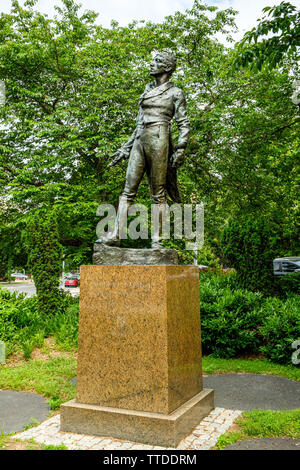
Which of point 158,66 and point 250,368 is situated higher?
point 158,66

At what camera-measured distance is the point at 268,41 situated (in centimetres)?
690

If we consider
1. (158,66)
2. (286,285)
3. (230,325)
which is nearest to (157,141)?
(158,66)

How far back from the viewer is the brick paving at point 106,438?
4.14 meters

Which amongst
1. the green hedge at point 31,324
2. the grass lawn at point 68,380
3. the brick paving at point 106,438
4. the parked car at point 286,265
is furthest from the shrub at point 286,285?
the brick paving at point 106,438

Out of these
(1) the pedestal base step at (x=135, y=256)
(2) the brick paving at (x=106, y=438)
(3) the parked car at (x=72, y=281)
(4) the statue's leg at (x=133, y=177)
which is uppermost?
(4) the statue's leg at (x=133, y=177)

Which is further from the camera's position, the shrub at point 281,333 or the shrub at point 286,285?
the shrub at point 286,285

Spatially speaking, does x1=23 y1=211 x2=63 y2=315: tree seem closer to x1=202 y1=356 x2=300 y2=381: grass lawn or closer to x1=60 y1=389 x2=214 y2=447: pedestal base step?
x1=202 y1=356 x2=300 y2=381: grass lawn

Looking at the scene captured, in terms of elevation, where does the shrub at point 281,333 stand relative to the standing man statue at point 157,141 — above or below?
below

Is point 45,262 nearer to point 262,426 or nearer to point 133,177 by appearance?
point 133,177

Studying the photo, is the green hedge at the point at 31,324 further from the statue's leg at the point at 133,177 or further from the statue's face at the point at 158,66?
the statue's face at the point at 158,66

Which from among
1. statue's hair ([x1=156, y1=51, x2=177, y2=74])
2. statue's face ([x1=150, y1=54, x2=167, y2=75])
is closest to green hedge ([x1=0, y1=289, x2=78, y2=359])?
statue's face ([x1=150, y1=54, x2=167, y2=75])

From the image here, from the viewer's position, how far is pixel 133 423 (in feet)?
14.0

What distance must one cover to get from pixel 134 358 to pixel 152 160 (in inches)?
97.2
